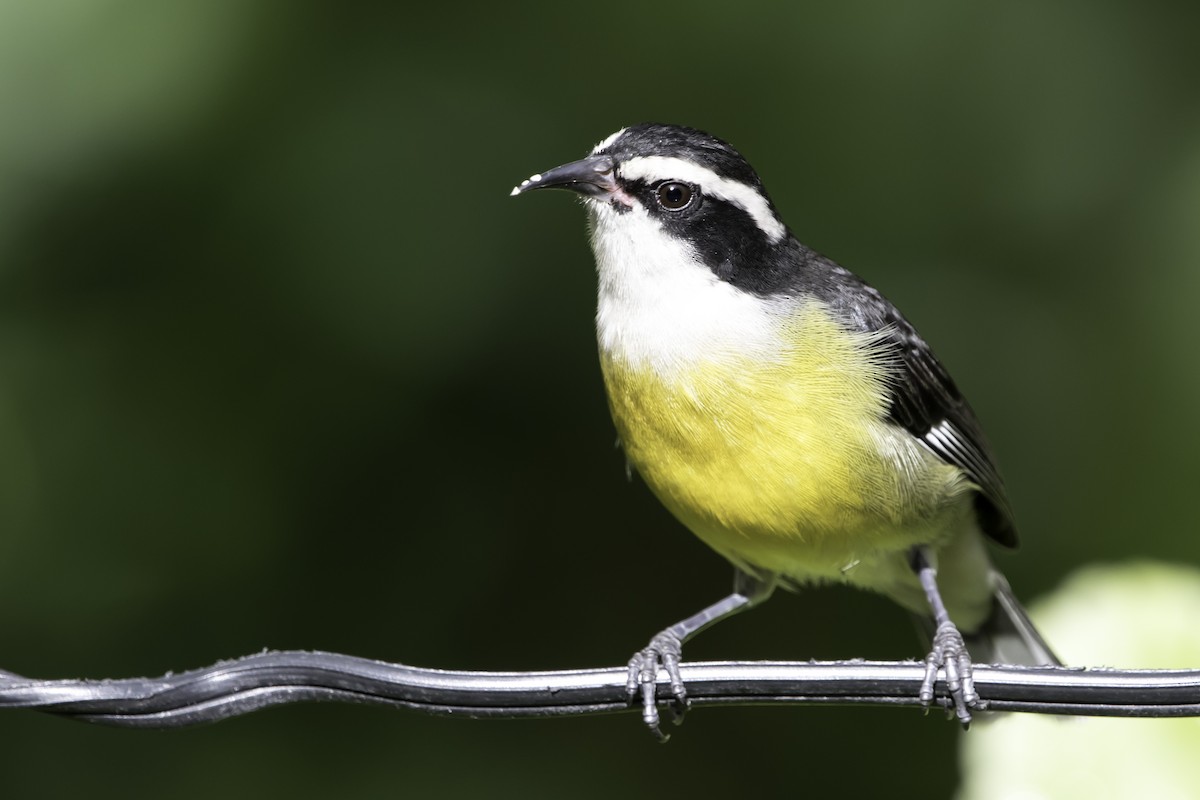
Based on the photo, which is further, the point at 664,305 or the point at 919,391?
the point at 919,391

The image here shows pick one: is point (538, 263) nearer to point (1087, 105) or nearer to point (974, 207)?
point (974, 207)

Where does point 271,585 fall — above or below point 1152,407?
below

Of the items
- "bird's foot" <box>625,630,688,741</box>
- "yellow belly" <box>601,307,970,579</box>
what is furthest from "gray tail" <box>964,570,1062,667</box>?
"bird's foot" <box>625,630,688,741</box>

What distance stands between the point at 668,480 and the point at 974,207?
2443mm

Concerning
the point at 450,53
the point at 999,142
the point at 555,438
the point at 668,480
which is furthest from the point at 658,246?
the point at 999,142

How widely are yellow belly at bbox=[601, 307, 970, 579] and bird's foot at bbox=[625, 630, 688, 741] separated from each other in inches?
15.5

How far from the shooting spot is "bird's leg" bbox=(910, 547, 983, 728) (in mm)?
3233

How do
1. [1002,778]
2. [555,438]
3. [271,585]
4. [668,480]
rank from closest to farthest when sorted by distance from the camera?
[668,480], [1002,778], [271,585], [555,438]

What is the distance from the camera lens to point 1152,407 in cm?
536

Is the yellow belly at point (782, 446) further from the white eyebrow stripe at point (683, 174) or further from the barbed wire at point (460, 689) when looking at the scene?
the barbed wire at point (460, 689)

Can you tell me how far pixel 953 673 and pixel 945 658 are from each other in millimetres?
252

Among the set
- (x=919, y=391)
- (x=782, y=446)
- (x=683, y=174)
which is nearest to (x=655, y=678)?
(x=782, y=446)

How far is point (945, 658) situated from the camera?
4039 millimetres

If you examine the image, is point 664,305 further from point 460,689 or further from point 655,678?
point 460,689
